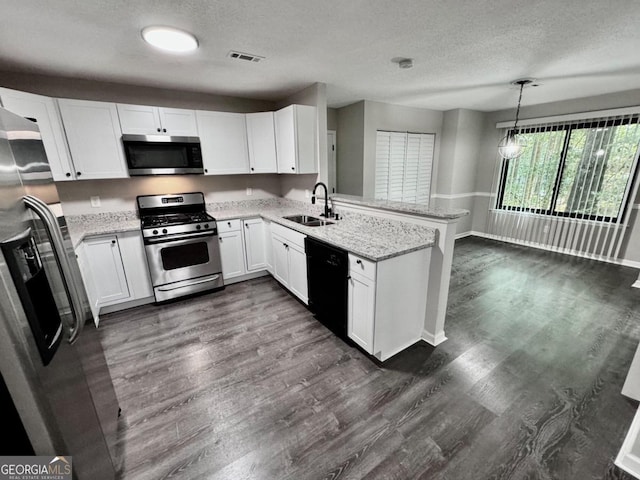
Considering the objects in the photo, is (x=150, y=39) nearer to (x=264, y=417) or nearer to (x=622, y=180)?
(x=264, y=417)

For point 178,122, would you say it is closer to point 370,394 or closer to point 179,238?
point 179,238

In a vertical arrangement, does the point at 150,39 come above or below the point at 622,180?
above

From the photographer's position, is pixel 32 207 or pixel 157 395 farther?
pixel 157 395

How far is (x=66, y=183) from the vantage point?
304 centimetres

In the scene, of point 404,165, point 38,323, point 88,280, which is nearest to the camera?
point 38,323

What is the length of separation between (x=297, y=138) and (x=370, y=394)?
278cm

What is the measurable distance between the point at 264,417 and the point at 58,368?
1.22m

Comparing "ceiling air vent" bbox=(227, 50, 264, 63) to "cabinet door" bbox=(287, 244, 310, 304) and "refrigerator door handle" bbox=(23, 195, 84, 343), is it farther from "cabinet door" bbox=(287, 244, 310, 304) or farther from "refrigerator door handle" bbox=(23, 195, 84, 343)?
"refrigerator door handle" bbox=(23, 195, 84, 343)

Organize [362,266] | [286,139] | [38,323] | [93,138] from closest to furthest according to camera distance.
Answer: [38,323], [362,266], [93,138], [286,139]

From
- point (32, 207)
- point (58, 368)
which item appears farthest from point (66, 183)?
point (58, 368)

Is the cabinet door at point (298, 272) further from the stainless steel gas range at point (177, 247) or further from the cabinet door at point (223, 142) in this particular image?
the cabinet door at point (223, 142)

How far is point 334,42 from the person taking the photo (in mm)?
2131

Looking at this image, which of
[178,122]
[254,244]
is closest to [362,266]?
[254,244]

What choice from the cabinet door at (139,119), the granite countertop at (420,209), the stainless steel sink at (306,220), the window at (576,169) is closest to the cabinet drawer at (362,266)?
the granite countertop at (420,209)
